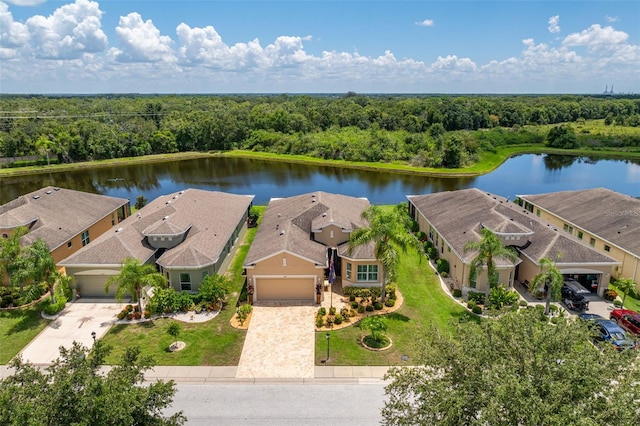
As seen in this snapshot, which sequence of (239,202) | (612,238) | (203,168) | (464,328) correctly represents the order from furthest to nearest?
(203,168), (239,202), (612,238), (464,328)

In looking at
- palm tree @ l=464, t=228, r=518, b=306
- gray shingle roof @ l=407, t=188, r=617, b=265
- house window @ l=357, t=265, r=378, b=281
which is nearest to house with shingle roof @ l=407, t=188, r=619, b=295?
gray shingle roof @ l=407, t=188, r=617, b=265

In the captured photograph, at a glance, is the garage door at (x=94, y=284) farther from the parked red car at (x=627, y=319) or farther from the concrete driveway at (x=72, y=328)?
the parked red car at (x=627, y=319)

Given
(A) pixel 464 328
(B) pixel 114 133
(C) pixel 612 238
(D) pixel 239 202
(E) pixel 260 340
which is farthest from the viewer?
(B) pixel 114 133

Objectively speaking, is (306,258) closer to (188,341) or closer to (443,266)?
(188,341)

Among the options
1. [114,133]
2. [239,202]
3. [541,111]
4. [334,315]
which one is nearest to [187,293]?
[334,315]

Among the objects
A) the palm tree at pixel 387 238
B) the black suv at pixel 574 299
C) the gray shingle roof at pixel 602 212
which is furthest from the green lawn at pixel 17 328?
the gray shingle roof at pixel 602 212

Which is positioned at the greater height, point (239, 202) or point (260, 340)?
point (239, 202)

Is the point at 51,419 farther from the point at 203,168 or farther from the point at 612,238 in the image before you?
the point at 203,168

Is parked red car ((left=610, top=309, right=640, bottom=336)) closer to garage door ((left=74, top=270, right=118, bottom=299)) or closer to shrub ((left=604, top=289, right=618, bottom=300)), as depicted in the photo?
shrub ((left=604, top=289, right=618, bottom=300))
